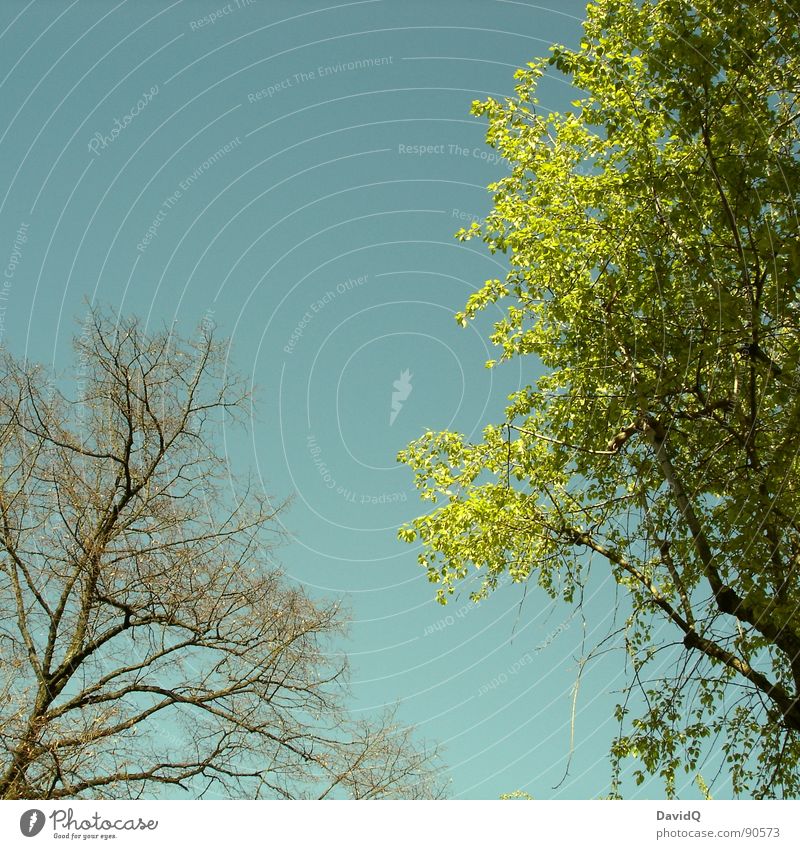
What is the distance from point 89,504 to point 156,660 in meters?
2.88

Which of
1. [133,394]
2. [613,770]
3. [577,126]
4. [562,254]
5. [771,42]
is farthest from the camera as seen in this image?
[133,394]

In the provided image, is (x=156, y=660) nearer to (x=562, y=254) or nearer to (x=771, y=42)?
(x=562, y=254)

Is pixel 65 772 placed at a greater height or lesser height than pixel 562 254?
lesser

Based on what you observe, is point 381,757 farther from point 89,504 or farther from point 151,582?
point 89,504

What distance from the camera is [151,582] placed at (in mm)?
12836

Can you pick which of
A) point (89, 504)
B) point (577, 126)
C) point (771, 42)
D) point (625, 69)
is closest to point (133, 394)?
point (89, 504)

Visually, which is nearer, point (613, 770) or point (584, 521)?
point (613, 770)

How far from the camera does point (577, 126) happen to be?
13109 millimetres

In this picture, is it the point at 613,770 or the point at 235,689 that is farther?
the point at 235,689

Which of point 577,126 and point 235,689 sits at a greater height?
point 577,126
